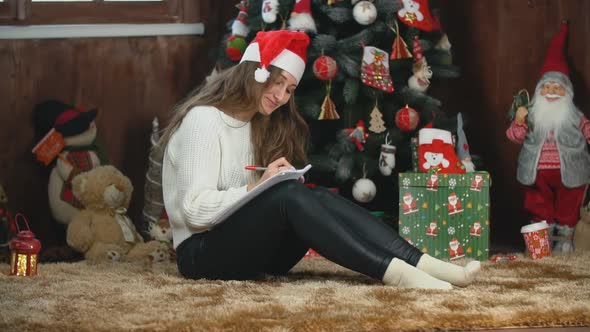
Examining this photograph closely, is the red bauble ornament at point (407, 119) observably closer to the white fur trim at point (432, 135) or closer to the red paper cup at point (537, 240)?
the white fur trim at point (432, 135)

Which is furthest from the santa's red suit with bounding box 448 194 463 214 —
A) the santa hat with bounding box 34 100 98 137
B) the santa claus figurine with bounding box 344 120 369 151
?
the santa hat with bounding box 34 100 98 137

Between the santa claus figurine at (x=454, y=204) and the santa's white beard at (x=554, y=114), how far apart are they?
1.75 feet

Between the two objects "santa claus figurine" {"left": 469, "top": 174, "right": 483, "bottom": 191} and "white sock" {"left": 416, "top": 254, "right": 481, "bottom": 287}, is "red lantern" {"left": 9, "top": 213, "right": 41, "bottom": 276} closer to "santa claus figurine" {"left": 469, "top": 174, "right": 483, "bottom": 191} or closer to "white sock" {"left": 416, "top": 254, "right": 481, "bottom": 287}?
"white sock" {"left": 416, "top": 254, "right": 481, "bottom": 287}

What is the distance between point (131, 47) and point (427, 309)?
2589mm

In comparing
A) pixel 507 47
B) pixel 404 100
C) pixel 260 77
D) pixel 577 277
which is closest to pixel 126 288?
pixel 260 77

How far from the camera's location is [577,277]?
9.48 ft

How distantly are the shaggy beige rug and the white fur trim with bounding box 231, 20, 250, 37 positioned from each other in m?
1.31

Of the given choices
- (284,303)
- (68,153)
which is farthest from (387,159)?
(284,303)

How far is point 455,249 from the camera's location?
3.54m

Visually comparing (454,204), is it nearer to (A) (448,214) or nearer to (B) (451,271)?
(A) (448,214)

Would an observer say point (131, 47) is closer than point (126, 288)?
No

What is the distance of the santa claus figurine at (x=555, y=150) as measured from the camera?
3779 millimetres

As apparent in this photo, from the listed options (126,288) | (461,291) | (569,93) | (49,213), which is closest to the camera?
(461,291)

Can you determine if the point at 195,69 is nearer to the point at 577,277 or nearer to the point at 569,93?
the point at 569,93
